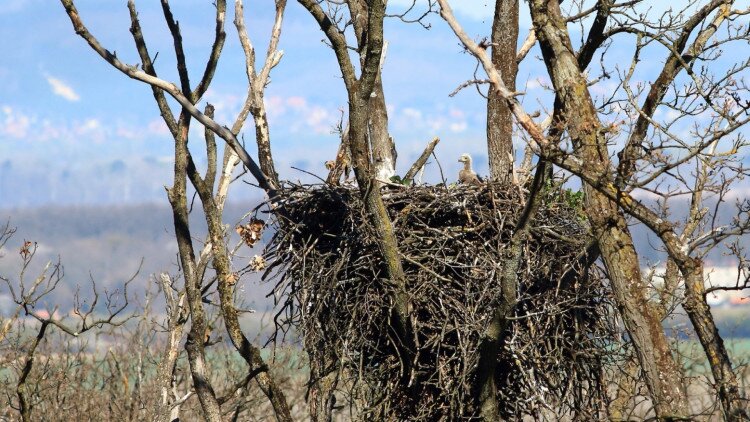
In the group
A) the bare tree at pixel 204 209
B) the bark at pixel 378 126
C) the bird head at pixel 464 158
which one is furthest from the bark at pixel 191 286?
the bird head at pixel 464 158

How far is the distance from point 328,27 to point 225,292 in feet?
10.3

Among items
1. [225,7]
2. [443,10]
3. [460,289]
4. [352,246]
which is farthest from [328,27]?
[225,7]

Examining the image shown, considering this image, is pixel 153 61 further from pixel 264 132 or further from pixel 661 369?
pixel 661 369

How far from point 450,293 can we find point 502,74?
381 centimetres

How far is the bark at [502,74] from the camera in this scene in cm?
1108

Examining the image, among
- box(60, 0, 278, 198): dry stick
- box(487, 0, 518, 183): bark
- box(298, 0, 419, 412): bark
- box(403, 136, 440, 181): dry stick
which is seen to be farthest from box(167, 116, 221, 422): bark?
box(487, 0, 518, 183): bark

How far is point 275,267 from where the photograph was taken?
916cm

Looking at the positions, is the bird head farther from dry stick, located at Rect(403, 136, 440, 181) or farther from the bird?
dry stick, located at Rect(403, 136, 440, 181)

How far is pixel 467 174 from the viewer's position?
10.1m

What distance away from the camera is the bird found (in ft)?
29.6

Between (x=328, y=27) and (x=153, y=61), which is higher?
(x=153, y=61)

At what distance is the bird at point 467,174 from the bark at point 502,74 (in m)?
0.25

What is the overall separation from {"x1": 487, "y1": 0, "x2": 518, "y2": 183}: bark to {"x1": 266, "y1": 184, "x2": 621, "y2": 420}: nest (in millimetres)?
2145

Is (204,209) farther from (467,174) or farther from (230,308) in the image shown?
(467,174)
